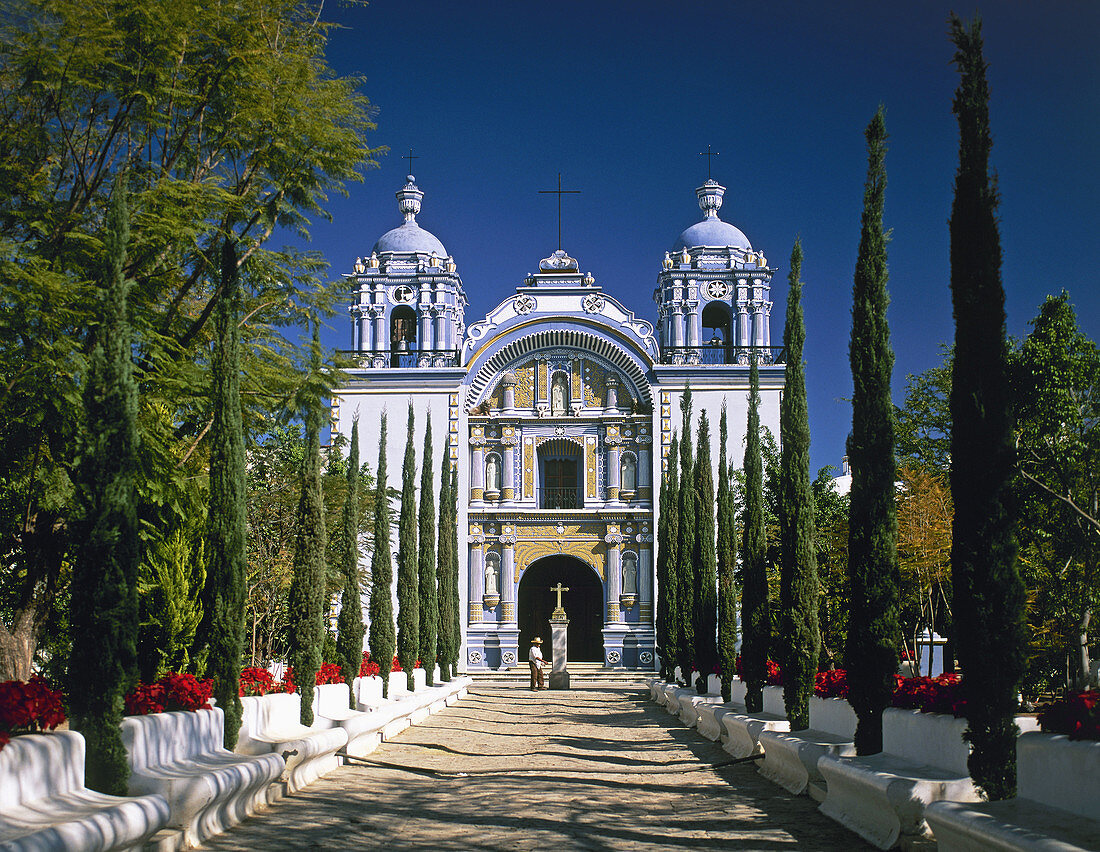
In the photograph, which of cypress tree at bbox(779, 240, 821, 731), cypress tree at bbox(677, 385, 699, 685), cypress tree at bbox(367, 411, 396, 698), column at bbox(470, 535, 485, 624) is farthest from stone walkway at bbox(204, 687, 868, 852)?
column at bbox(470, 535, 485, 624)

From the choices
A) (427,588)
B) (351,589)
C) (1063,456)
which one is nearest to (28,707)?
(351,589)

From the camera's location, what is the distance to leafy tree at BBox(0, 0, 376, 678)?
10047mm

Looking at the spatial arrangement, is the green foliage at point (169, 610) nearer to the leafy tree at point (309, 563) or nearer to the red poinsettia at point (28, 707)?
the leafy tree at point (309, 563)

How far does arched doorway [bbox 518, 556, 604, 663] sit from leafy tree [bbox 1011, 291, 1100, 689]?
18817 millimetres

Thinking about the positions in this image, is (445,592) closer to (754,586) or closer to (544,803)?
(754,586)

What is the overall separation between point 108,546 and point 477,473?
26.4m

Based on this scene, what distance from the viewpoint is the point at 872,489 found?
900 cm

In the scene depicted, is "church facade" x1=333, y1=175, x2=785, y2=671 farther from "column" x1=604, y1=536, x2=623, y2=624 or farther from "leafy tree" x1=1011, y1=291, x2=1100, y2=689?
"leafy tree" x1=1011, y1=291, x2=1100, y2=689

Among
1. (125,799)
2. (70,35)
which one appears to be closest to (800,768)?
(125,799)

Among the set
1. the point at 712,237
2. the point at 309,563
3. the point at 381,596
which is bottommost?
the point at 381,596

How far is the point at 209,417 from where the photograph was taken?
12188 millimetres

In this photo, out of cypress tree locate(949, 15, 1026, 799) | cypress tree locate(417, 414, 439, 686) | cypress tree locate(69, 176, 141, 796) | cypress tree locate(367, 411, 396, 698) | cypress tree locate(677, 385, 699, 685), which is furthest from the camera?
cypress tree locate(417, 414, 439, 686)

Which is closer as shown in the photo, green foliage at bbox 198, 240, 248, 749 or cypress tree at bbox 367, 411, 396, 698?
green foliage at bbox 198, 240, 248, 749

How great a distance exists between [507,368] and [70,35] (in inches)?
926
